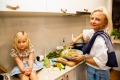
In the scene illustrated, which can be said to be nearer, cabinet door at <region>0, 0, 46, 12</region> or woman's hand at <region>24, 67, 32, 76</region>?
cabinet door at <region>0, 0, 46, 12</region>

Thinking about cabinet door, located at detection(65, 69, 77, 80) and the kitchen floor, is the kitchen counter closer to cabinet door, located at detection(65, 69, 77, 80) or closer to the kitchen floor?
cabinet door, located at detection(65, 69, 77, 80)

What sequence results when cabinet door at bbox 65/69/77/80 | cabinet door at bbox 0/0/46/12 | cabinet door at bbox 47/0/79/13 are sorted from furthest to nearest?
cabinet door at bbox 65/69/77/80 < cabinet door at bbox 47/0/79/13 < cabinet door at bbox 0/0/46/12

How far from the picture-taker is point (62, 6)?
1292 mm

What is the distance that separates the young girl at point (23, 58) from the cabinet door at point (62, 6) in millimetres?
341

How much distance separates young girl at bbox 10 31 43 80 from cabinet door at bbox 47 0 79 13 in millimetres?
341

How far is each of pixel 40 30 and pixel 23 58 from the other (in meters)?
0.45

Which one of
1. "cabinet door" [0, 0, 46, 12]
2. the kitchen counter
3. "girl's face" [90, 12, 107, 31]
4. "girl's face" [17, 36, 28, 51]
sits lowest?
the kitchen counter

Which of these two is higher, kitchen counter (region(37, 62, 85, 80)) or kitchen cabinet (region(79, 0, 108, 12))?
kitchen cabinet (region(79, 0, 108, 12))

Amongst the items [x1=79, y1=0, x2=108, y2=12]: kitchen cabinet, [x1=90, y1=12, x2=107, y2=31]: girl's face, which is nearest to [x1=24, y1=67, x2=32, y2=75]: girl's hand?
[x1=90, y1=12, x2=107, y2=31]: girl's face

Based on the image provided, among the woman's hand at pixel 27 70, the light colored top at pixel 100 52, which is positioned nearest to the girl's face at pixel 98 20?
the light colored top at pixel 100 52

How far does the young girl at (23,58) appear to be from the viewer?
1085mm

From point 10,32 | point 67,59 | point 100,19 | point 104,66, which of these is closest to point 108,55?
point 104,66

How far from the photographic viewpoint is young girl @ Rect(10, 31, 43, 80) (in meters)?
1.08

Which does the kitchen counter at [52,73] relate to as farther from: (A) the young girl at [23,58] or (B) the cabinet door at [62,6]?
(B) the cabinet door at [62,6]
